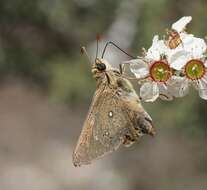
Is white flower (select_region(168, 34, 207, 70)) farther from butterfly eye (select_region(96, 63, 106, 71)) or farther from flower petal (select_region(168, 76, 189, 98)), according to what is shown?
butterfly eye (select_region(96, 63, 106, 71))

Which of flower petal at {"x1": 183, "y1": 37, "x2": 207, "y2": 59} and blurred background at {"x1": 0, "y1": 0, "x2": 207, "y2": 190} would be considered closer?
flower petal at {"x1": 183, "y1": 37, "x2": 207, "y2": 59}

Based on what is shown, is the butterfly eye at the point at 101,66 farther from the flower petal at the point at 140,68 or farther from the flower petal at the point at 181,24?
the flower petal at the point at 181,24

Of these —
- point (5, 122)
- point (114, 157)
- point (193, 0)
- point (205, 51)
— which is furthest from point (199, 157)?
point (205, 51)

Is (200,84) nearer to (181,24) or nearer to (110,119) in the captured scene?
(181,24)

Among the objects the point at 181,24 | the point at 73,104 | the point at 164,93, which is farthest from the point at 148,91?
the point at 73,104

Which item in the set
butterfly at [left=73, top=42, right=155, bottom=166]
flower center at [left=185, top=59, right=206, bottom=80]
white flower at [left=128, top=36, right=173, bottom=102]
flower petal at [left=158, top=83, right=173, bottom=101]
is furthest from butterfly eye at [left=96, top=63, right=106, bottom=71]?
flower center at [left=185, top=59, right=206, bottom=80]
